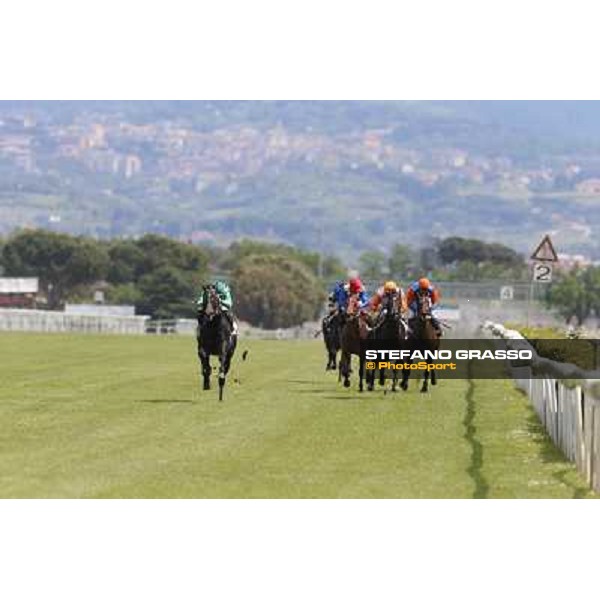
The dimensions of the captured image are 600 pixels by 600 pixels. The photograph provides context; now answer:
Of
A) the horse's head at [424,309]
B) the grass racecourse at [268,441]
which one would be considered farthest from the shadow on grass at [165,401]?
the horse's head at [424,309]

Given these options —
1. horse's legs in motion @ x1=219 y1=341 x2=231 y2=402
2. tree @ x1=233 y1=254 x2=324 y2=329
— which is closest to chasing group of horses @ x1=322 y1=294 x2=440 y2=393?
horse's legs in motion @ x1=219 y1=341 x2=231 y2=402

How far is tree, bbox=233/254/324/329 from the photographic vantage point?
142m

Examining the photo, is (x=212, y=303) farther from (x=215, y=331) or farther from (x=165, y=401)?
(x=165, y=401)

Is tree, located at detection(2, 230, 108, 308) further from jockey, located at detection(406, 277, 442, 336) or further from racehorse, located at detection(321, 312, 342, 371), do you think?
jockey, located at detection(406, 277, 442, 336)

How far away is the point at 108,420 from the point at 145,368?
1752 cm

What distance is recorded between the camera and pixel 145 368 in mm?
43812

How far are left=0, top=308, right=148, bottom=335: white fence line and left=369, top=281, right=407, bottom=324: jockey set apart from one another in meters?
56.0

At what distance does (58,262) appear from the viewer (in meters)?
154

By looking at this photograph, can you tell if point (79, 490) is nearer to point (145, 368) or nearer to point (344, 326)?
point (344, 326)

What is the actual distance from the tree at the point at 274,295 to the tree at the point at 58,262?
11918mm

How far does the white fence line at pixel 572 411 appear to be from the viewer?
61.2 feet

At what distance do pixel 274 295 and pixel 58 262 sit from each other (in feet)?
67.4

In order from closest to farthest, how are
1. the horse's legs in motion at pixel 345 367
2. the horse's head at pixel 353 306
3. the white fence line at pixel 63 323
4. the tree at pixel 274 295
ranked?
the horse's head at pixel 353 306 < the horse's legs in motion at pixel 345 367 < the white fence line at pixel 63 323 < the tree at pixel 274 295

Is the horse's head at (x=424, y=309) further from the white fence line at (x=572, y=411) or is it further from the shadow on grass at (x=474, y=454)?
the white fence line at (x=572, y=411)
